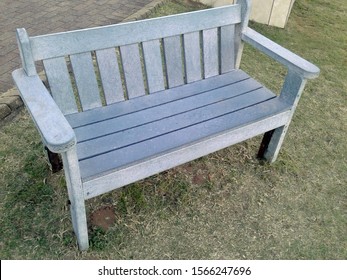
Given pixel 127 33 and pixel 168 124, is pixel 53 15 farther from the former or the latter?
pixel 168 124

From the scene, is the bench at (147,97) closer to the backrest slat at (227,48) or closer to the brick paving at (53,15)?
the backrest slat at (227,48)

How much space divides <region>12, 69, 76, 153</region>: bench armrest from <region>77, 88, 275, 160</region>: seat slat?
311mm

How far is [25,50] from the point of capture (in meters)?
1.80

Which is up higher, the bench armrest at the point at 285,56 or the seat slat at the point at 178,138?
the bench armrest at the point at 285,56

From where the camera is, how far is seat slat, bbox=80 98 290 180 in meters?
1.81

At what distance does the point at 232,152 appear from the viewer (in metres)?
2.85

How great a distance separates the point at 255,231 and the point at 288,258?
0.25m

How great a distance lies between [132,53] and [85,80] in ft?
1.06

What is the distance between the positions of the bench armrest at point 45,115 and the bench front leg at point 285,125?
140 cm

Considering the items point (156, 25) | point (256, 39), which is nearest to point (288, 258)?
point (256, 39)

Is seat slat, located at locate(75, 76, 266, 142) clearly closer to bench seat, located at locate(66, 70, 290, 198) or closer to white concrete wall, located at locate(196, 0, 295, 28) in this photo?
bench seat, located at locate(66, 70, 290, 198)

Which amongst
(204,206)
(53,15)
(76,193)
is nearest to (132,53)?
(76,193)

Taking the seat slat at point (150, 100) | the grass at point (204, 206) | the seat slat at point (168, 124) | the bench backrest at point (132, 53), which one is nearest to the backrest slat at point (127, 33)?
the bench backrest at point (132, 53)

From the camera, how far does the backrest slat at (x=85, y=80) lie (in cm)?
204
